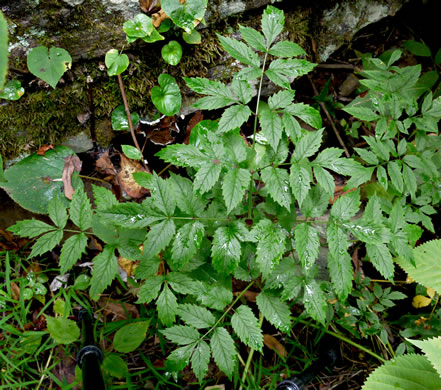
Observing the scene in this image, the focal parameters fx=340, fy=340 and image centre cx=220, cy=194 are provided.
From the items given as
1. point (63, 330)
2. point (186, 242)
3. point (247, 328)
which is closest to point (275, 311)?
point (247, 328)

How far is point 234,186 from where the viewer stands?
4.37 feet

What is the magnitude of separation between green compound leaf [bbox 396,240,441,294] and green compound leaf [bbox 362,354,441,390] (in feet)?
1.47

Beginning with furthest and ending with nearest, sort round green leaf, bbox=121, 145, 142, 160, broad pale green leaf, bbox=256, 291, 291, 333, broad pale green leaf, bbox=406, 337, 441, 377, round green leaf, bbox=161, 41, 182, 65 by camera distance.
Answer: round green leaf, bbox=121, 145, 142, 160 → round green leaf, bbox=161, 41, 182, 65 → broad pale green leaf, bbox=256, 291, 291, 333 → broad pale green leaf, bbox=406, 337, 441, 377

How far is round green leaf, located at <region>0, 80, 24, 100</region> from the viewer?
6.15ft

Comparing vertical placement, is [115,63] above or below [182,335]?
above

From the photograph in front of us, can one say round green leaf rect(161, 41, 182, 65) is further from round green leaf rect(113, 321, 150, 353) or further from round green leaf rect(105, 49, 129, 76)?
round green leaf rect(113, 321, 150, 353)

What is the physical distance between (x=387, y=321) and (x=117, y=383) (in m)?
1.67

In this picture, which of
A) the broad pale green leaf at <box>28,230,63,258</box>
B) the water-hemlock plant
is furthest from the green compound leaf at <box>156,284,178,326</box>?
the broad pale green leaf at <box>28,230,63,258</box>

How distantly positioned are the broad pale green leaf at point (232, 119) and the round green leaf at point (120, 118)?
38.2 inches

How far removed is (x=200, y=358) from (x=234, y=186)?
72cm

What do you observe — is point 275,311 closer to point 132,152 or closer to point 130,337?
point 130,337

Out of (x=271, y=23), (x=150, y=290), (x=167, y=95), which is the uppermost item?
(x=271, y=23)

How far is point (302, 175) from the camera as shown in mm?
1369

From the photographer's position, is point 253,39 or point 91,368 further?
point 253,39
